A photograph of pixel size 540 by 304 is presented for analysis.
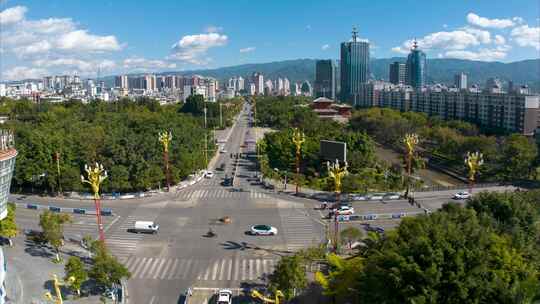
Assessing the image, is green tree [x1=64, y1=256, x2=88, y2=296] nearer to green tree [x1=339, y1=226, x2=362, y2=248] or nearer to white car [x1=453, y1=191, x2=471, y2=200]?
green tree [x1=339, y1=226, x2=362, y2=248]

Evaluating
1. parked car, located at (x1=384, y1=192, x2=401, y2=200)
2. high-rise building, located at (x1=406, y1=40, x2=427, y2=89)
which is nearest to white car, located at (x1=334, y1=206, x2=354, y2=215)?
parked car, located at (x1=384, y1=192, x2=401, y2=200)

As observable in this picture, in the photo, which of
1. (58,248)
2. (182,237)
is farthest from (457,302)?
(58,248)

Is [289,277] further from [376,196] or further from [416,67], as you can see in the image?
[416,67]

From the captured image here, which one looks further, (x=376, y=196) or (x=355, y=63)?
(x=355, y=63)

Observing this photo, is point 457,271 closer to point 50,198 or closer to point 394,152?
point 50,198

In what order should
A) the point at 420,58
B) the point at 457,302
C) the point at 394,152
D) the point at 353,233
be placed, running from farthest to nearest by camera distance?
1. the point at 420,58
2. the point at 394,152
3. the point at 353,233
4. the point at 457,302

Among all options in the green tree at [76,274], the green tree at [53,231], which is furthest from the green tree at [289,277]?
the green tree at [53,231]

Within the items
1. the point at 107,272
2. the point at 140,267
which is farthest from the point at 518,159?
the point at 107,272
